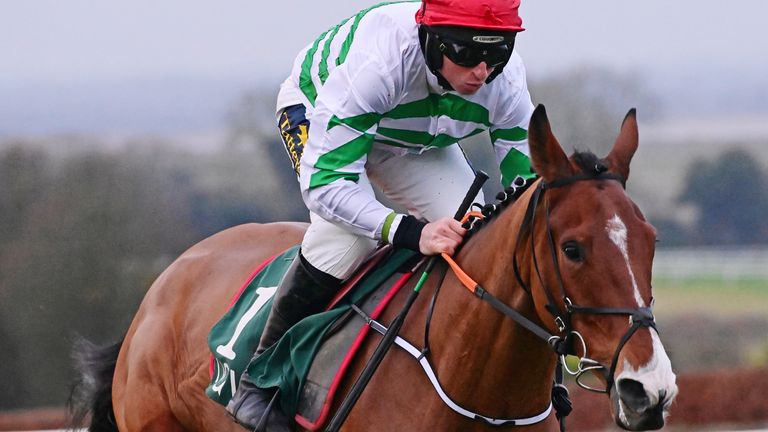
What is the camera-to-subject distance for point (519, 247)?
3.62m

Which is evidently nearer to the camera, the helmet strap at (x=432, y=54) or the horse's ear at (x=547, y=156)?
the horse's ear at (x=547, y=156)

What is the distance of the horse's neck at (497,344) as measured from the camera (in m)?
3.70

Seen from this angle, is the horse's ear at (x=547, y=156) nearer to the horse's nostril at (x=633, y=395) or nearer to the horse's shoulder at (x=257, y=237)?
the horse's nostril at (x=633, y=395)

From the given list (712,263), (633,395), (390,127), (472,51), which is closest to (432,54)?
(472,51)

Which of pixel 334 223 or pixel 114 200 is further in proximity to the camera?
pixel 114 200

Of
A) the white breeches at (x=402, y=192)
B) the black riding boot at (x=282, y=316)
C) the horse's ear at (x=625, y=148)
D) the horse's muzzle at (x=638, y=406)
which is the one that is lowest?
the black riding boot at (x=282, y=316)

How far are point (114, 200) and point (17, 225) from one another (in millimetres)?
1380

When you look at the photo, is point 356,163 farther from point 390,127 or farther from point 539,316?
point 539,316

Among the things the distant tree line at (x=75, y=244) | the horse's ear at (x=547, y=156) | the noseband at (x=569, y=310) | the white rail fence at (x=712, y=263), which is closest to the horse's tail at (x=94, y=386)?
the noseband at (x=569, y=310)

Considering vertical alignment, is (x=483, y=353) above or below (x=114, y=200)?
above

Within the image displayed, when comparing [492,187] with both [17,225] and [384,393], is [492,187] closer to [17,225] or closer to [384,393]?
[17,225]

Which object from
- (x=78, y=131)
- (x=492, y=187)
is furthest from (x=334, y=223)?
(x=78, y=131)

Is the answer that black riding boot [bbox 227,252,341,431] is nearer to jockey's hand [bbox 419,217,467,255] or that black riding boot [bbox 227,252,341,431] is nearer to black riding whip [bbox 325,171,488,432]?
black riding whip [bbox 325,171,488,432]

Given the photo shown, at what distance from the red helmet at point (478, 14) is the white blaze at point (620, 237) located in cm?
79
